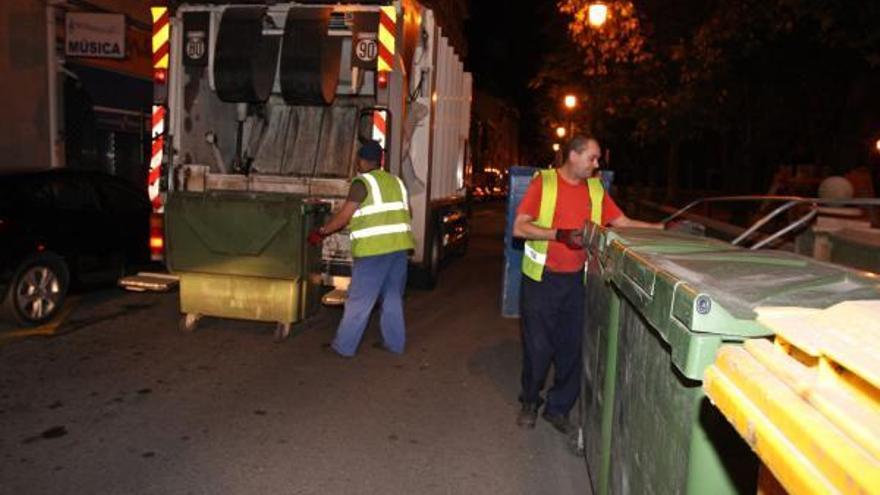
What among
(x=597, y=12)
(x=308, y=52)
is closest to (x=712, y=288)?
(x=308, y=52)

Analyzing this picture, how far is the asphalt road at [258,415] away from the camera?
387 centimetres

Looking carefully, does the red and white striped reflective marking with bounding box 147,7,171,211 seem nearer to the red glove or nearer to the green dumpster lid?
the red glove

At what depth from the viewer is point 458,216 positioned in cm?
1155

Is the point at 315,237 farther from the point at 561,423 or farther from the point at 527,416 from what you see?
the point at 561,423

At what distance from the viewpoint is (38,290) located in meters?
6.77

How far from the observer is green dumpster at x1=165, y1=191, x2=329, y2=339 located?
21.1ft

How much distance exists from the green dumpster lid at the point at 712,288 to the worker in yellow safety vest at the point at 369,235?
3.16 meters

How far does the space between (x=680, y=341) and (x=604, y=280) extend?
1.69m

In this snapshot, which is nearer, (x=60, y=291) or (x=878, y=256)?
(x=878, y=256)

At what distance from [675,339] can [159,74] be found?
6.92m

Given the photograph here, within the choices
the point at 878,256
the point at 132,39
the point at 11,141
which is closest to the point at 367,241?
the point at 878,256

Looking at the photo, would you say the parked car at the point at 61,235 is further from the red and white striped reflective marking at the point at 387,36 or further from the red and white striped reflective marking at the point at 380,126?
the red and white striped reflective marking at the point at 387,36

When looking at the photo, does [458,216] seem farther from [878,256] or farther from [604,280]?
[604,280]

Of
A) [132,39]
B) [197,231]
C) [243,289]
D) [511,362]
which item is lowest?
[511,362]
